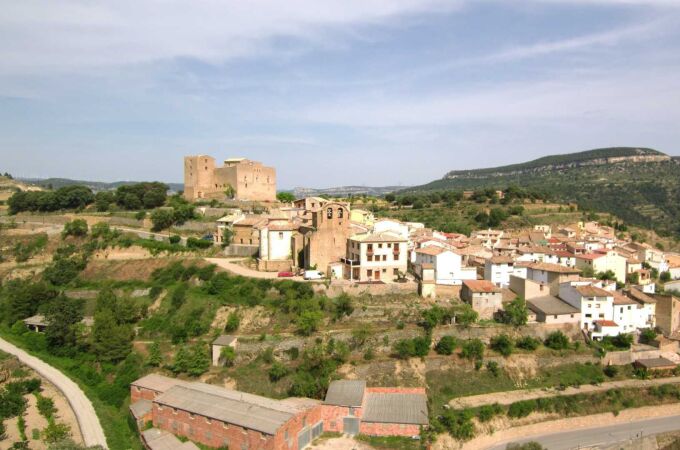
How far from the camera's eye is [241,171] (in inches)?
2063

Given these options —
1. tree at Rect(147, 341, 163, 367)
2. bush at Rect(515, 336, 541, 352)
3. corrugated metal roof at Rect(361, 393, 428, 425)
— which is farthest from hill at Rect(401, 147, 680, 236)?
tree at Rect(147, 341, 163, 367)

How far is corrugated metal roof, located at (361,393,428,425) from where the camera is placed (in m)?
22.8

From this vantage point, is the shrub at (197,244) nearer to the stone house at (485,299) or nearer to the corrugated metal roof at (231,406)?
the corrugated metal roof at (231,406)

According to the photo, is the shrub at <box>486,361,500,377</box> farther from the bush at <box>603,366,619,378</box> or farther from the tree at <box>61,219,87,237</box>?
the tree at <box>61,219,87,237</box>

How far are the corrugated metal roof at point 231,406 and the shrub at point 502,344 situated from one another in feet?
43.9

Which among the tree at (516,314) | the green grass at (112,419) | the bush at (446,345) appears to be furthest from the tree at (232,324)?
the tree at (516,314)

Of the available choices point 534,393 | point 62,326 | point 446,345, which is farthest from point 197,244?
point 534,393

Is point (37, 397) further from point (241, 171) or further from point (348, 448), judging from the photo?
point (241, 171)

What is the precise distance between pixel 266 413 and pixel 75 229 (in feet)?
108

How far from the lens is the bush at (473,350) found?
27.8 metres

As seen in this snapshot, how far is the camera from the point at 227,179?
5338cm

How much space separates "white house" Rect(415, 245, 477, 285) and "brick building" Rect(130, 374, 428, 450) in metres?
10.1

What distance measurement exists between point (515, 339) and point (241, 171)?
3403 centimetres

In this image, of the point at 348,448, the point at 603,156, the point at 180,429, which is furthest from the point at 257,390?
the point at 603,156
